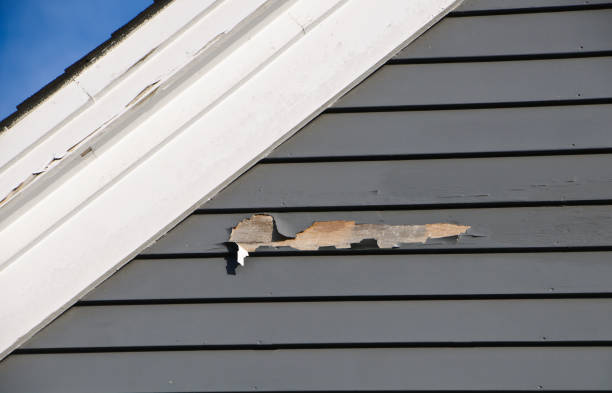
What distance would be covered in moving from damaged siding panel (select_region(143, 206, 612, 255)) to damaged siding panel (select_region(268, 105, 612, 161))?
0.20m

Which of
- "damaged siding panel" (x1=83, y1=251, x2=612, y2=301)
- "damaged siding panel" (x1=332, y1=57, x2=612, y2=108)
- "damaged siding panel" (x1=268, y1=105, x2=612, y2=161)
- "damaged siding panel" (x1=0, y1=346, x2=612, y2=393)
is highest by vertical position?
"damaged siding panel" (x1=332, y1=57, x2=612, y2=108)

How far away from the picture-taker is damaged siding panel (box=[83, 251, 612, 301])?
159 cm

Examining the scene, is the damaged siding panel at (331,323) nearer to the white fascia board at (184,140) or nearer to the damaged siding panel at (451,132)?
the white fascia board at (184,140)

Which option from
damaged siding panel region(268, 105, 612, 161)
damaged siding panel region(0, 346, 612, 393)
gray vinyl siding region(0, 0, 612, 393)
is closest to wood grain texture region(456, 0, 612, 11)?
gray vinyl siding region(0, 0, 612, 393)

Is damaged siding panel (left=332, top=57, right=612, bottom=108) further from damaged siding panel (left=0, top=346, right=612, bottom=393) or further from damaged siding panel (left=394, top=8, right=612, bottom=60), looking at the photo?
damaged siding panel (left=0, top=346, right=612, bottom=393)

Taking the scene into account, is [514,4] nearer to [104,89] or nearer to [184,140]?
[184,140]

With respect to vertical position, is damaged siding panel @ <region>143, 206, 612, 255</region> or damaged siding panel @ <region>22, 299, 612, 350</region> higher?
damaged siding panel @ <region>143, 206, 612, 255</region>

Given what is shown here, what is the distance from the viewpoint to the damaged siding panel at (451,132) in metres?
1.62

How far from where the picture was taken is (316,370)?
160cm

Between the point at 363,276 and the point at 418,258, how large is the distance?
0.63ft


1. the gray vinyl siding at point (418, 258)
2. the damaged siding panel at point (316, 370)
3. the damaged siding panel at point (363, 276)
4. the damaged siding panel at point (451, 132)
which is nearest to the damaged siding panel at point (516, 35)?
the gray vinyl siding at point (418, 258)

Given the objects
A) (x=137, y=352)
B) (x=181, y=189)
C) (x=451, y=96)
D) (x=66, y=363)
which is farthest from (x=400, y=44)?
(x=66, y=363)

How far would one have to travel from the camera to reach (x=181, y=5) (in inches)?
55.8

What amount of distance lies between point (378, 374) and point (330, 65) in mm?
1019
